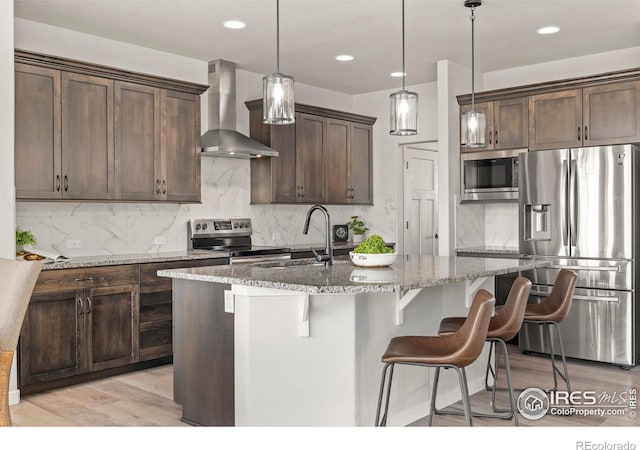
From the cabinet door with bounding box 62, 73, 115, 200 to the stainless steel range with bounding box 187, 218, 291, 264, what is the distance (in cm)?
105

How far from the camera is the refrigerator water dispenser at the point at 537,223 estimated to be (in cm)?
507

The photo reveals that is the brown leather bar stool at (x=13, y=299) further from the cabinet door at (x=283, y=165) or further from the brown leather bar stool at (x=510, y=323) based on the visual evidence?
the cabinet door at (x=283, y=165)

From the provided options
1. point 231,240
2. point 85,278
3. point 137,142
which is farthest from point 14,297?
point 231,240

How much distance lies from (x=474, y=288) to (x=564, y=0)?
2.07m

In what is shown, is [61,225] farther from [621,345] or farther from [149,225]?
[621,345]

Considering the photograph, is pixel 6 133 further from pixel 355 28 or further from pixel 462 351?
pixel 462 351

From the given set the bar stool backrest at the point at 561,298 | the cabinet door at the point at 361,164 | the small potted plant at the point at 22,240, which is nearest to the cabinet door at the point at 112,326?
the small potted plant at the point at 22,240

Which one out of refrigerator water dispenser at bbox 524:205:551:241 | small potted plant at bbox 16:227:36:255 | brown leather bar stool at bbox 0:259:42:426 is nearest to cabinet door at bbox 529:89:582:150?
refrigerator water dispenser at bbox 524:205:551:241

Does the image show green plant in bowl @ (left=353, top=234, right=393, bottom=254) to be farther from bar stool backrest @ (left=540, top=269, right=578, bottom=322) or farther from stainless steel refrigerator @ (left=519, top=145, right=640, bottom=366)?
stainless steel refrigerator @ (left=519, top=145, right=640, bottom=366)

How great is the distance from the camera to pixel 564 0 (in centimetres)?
407

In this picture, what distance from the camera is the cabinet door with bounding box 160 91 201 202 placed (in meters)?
4.97

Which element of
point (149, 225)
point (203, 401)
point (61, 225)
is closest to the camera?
point (203, 401)

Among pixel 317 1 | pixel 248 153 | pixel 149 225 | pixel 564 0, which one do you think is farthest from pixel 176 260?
pixel 564 0
